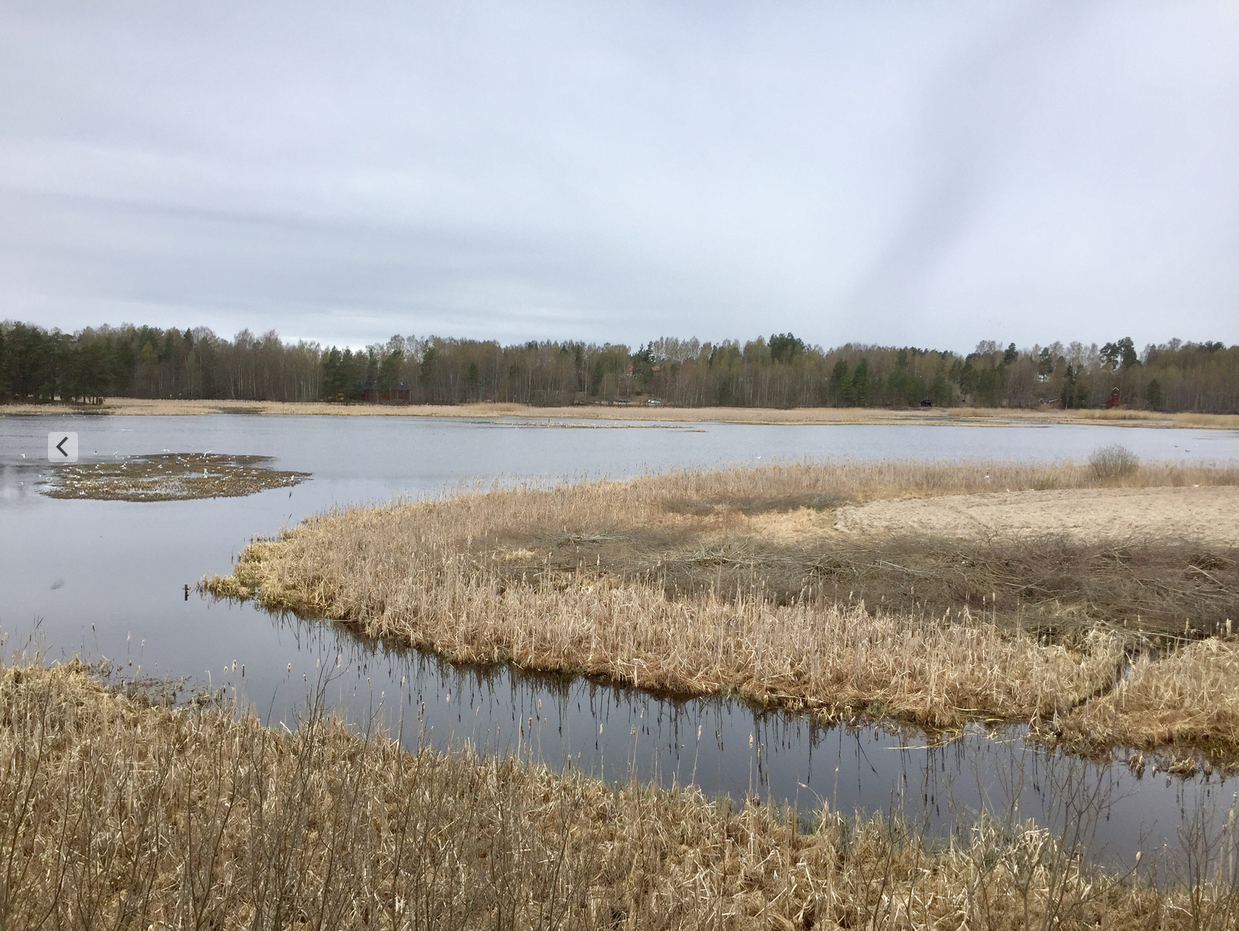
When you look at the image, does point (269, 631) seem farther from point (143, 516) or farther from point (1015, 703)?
point (143, 516)

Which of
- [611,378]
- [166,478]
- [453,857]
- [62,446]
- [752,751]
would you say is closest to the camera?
[453,857]

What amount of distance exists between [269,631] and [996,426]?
266 ft

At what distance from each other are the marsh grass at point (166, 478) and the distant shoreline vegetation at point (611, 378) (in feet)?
204

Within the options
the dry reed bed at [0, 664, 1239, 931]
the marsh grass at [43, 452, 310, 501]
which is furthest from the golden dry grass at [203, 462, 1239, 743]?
the marsh grass at [43, 452, 310, 501]

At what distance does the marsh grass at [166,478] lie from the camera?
74.4 ft

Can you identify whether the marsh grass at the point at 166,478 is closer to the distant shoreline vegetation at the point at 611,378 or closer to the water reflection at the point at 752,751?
the water reflection at the point at 752,751

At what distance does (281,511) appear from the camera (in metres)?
20.6

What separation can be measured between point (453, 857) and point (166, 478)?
27058 mm

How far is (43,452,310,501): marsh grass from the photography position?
74.4 feet

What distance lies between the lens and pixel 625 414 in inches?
3423

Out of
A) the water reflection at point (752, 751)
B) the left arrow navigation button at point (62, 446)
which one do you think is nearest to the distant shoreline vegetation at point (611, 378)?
the left arrow navigation button at point (62, 446)

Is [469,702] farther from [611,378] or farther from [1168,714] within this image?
[611,378]

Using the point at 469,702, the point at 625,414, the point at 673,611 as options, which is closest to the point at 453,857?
the point at 469,702

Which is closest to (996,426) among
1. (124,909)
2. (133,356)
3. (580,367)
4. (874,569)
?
(580,367)
